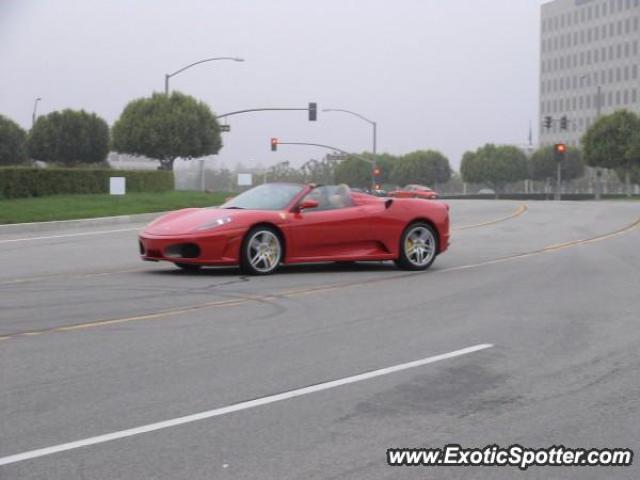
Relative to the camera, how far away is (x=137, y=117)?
55812mm

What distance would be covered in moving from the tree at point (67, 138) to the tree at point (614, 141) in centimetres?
4140

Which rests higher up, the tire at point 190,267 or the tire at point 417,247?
the tire at point 417,247

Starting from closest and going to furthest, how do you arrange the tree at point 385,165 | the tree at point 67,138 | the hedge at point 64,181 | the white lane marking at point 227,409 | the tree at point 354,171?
the white lane marking at point 227,409, the hedge at point 64,181, the tree at point 67,138, the tree at point 354,171, the tree at point 385,165

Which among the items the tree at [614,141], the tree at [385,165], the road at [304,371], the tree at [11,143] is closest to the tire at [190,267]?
the road at [304,371]

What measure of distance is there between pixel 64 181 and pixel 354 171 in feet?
292

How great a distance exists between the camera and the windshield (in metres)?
12.9

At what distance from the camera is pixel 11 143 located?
69.7m

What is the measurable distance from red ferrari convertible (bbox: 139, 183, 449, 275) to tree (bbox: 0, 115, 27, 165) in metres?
59.3

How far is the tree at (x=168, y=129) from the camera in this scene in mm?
54219

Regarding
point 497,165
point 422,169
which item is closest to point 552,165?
point 497,165

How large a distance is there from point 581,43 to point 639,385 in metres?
138

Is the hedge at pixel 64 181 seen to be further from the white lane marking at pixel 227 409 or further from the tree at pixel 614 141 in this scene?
the tree at pixel 614 141

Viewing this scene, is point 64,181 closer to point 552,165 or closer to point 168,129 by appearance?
point 168,129

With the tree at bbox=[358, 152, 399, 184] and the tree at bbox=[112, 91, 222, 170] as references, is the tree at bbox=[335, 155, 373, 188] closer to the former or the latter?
the tree at bbox=[358, 152, 399, 184]
